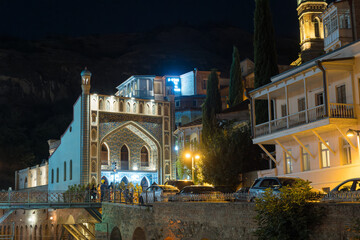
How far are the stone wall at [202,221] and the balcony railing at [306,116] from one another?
714 cm

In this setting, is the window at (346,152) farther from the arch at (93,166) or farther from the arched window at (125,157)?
the arched window at (125,157)

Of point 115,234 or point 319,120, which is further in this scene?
point 115,234

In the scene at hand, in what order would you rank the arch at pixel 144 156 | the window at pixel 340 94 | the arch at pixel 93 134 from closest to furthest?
1. the window at pixel 340 94
2. the arch at pixel 93 134
3. the arch at pixel 144 156

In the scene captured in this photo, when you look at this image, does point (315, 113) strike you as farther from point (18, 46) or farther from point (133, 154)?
point (18, 46)

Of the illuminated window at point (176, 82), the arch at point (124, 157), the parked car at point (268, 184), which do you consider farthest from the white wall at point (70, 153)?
the illuminated window at point (176, 82)

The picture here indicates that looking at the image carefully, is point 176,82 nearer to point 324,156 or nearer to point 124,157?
point 124,157

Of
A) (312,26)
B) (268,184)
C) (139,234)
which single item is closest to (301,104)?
(268,184)

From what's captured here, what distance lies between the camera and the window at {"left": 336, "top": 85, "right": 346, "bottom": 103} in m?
22.8

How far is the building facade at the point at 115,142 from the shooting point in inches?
1738

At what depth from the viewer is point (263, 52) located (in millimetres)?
33688

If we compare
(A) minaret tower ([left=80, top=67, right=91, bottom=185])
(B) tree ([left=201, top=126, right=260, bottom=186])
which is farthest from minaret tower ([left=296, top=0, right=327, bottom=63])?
(B) tree ([left=201, top=126, right=260, bottom=186])

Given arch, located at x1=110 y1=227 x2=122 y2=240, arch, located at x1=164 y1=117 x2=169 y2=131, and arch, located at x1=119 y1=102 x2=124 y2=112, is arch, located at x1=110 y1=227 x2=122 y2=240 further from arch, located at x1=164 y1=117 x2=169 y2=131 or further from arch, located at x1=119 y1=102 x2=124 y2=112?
arch, located at x1=164 y1=117 x2=169 y2=131

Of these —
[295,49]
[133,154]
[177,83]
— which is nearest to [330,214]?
[133,154]

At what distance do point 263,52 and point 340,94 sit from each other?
11.3 metres
